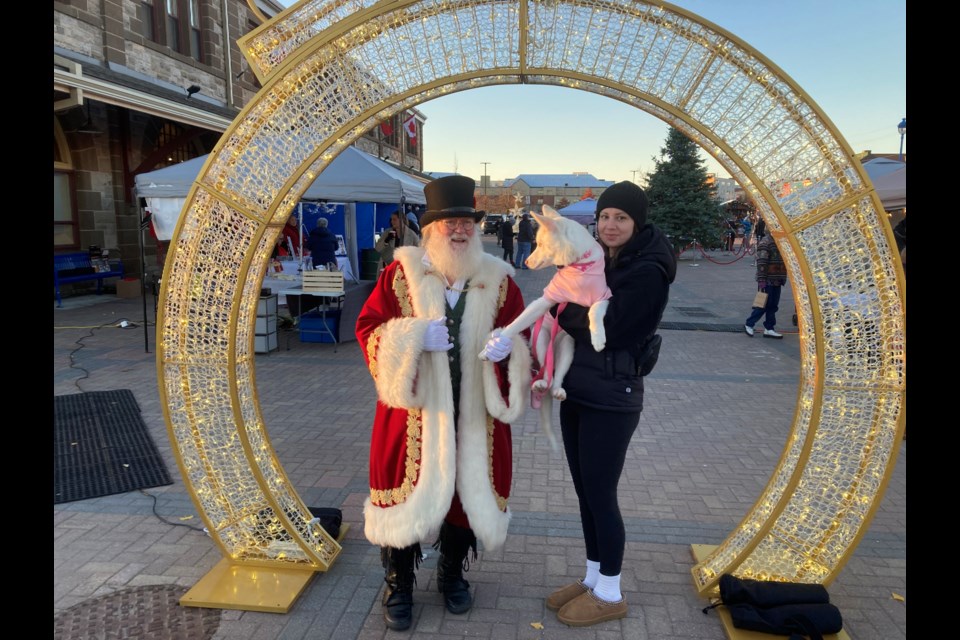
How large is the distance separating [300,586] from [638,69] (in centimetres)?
301

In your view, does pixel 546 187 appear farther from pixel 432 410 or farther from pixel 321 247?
pixel 432 410

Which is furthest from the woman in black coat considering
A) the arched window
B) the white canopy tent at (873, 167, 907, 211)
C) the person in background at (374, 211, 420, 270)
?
the arched window

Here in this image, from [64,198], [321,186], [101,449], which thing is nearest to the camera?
[101,449]

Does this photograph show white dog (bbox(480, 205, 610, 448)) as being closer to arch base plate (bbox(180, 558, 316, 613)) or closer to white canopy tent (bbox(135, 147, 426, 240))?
arch base plate (bbox(180, 558, 316, 613))

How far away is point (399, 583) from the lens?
2.83 meters

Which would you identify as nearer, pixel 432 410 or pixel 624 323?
pixel 624 323

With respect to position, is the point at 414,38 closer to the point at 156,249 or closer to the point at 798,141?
the point at 798,141

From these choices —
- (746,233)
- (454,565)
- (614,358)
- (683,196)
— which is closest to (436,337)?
(614,358)

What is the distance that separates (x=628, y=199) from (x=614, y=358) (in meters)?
0.69

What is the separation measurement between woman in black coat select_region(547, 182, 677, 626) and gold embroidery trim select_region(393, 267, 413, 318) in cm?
71

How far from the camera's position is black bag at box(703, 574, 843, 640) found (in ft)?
8.70

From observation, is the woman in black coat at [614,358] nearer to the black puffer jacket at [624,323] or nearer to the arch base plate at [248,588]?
the black puffer jacket at [624,323]

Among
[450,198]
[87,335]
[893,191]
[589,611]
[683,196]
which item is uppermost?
[683,196]
